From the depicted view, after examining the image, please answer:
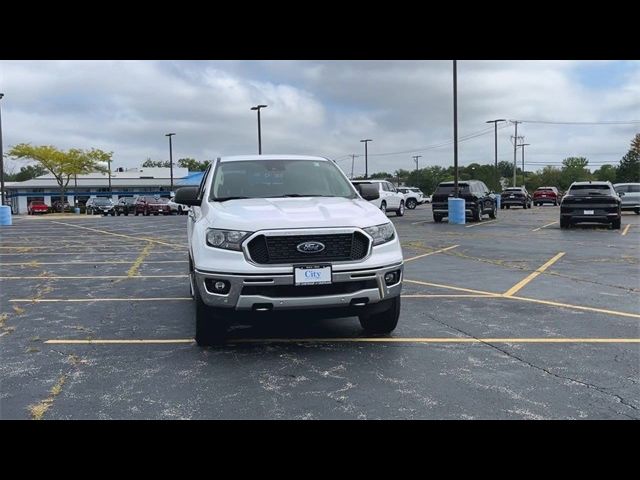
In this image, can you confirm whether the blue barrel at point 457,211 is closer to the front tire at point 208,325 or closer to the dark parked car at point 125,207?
the front tire at point 208,325

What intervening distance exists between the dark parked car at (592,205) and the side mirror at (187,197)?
1715cm

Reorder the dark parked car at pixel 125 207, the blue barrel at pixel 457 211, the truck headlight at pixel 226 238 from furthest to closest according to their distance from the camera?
the dark parked car at pixel 125 207 < the blue barrel at pixel 457 211 < the truck headlight at pixel 226 238

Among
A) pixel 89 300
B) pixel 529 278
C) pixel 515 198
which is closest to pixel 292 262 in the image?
pixel 89 300

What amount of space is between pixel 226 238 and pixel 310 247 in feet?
2.48

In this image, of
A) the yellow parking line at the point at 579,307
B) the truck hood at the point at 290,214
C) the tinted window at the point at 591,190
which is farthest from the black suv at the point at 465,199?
the truck hood at the point at 290,214

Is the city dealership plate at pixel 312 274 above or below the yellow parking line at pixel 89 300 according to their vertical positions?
above

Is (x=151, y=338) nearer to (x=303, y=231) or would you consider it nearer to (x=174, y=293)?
(x=303, y=231)

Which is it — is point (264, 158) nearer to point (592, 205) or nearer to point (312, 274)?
point (312, 274)

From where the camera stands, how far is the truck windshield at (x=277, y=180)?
6531mm

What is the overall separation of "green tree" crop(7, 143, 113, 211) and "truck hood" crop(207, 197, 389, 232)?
5714 centimetres

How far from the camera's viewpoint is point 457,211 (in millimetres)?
25141

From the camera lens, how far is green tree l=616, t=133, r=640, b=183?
78875 mm

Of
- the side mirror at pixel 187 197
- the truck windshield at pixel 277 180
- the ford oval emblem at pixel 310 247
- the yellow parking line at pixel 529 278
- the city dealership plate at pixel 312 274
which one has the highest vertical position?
the truck windshield at pixel 277 180

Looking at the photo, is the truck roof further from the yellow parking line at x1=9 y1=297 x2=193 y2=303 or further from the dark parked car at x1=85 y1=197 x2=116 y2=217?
the dark parked car at x1=85 y1=197 x2=116 y2=217
